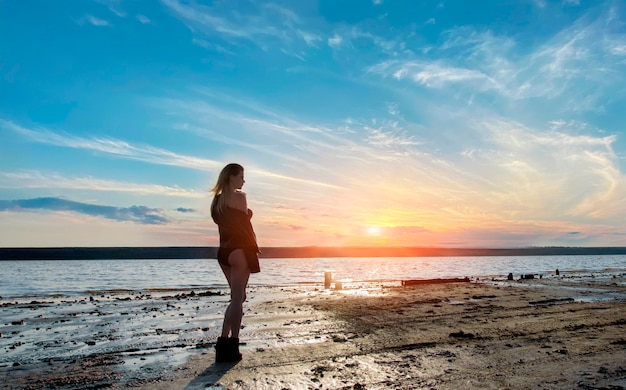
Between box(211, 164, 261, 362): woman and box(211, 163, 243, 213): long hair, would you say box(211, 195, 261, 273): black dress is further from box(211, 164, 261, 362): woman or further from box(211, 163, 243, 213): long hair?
box(211, 163, 243, 213): long hair

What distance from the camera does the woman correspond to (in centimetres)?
575

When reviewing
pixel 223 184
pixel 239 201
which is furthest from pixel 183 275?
pixel 239 201

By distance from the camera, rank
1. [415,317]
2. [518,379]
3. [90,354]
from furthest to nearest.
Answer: [415,317] → [90,354] → [518,379]

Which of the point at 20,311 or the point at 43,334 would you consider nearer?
the point at 43,334

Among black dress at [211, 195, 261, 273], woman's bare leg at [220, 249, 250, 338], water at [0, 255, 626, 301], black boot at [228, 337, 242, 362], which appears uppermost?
black dress at [211, 195, 261, 273]

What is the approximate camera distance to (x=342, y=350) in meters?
6.03

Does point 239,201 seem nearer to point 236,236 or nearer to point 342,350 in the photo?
point 236,236

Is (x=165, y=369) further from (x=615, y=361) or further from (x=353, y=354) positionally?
→ (x=615, y=361)

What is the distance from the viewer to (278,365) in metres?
5.28

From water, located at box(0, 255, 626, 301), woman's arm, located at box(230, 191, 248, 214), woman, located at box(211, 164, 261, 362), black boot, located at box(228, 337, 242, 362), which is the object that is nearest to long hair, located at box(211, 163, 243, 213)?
woman, located at box(211, 164, 261, 362)

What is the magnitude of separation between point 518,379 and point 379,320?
14.2 feet

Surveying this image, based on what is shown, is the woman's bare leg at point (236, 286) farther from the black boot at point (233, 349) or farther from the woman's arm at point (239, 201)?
the woman's arm at point (239, 201)

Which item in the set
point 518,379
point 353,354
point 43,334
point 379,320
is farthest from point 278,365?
point 43,334

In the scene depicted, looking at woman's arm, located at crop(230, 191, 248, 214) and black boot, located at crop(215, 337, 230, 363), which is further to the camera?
woman's arm, located at crop(230, 191, 248, 214)
